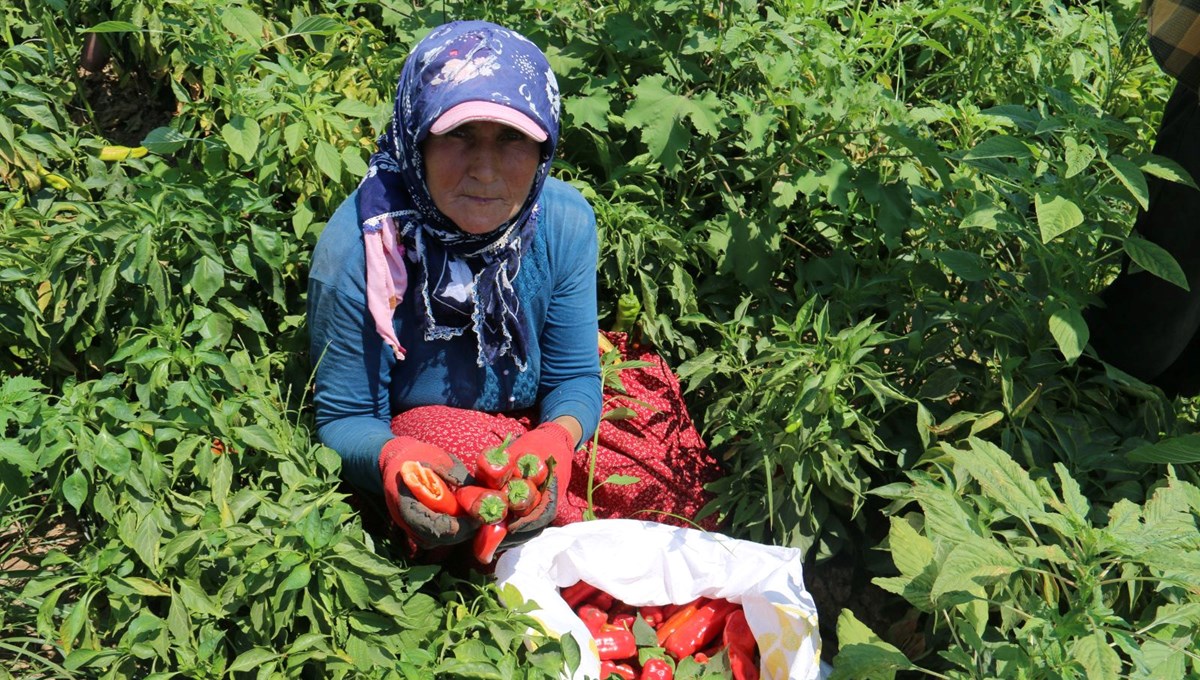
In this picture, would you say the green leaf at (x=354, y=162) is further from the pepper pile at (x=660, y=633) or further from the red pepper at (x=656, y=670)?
the red pepper at (x=656, y=670)

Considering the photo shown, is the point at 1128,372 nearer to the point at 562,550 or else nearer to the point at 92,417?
the point at 562,550

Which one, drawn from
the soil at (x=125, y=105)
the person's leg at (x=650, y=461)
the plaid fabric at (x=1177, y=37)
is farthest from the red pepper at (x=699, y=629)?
the soil at (x=125, y=105)

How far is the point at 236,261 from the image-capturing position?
2648 millimetres

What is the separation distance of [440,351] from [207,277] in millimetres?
550

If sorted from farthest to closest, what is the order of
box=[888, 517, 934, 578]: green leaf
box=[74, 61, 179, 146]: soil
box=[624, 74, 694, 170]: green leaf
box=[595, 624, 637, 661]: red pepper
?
box=[74, 61, 179, 146]: soil → box=[624, 74, 694, 170]: green leaf → box=[595, 624, 637, 661]: red pepper → box=[888, 517, 934, 578]: green leaf

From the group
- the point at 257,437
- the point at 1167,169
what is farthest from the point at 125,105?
the point at 1167,169

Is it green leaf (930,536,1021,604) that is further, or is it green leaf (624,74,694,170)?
green leaf (624,74,694,170)

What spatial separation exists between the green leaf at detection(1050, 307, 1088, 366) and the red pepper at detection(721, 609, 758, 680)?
1.00 metres

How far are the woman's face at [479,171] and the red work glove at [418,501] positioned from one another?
489 mm

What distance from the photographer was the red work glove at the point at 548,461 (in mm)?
2432

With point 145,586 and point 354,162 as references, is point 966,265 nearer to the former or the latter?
point 354,162

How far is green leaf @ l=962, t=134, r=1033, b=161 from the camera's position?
2.56m

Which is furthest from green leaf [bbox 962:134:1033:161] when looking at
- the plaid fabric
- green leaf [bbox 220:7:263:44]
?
green leaf [bbox 220:7:263:44]

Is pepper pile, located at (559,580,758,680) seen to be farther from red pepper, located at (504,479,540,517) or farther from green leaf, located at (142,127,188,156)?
green leaf, located at (142,127,188,156)
